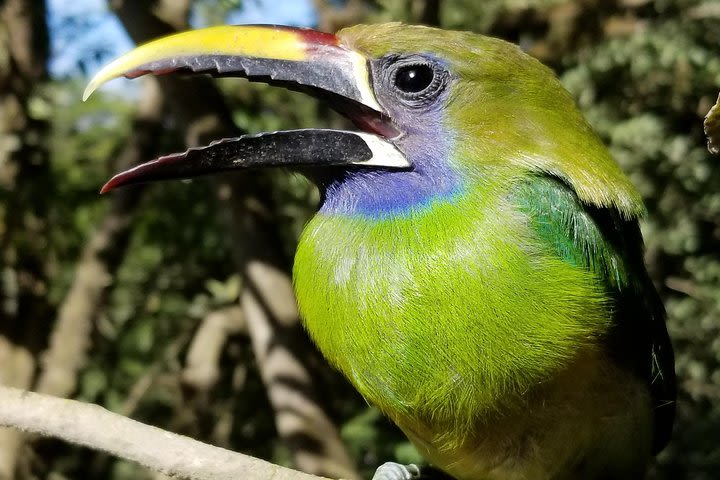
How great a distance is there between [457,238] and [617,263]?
1.94ft

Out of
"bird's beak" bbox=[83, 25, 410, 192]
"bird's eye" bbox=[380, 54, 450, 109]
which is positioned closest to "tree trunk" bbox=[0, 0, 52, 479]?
"bird's beak" bbox=[83, 25, 410, 192]

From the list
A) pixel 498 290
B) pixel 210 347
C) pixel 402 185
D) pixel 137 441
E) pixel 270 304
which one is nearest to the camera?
pixel 137 441

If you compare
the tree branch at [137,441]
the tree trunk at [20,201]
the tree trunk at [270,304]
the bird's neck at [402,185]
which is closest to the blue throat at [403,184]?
the bird's neck at [402,185]

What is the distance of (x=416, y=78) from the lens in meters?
2.59

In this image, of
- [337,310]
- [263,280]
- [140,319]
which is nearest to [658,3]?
[263,280]

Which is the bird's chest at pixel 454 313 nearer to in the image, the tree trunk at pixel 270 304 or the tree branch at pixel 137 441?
the tree branch at pixel 137 441

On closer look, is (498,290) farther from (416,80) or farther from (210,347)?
(210,347)

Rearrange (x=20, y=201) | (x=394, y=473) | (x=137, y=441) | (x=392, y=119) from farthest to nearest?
1. (x=20, y=201)
2. (x=394, y=473)
3. (x=392, y=119)
4. (x=137, y=441)

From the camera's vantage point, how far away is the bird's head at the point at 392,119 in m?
2.46

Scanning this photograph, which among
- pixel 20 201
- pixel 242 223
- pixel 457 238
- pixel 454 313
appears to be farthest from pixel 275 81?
pixel 20 201

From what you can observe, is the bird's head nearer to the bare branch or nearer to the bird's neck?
the bird's neck

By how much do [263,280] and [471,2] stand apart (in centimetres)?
290

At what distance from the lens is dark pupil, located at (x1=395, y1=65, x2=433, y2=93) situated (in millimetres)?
2584

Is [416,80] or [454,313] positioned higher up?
[416,80]
